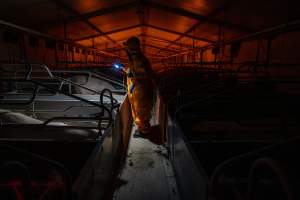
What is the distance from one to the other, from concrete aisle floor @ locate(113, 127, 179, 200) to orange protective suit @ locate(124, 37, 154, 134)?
68 cm

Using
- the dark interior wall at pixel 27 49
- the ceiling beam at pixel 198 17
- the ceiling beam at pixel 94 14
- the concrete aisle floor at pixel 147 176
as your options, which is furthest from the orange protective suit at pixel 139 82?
the ceiling beam at pixel 94 14

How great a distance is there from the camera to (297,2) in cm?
474

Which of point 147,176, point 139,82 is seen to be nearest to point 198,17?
point 139,82

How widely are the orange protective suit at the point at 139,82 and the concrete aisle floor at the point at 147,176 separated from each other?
0.68 metres

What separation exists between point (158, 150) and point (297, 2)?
396 centimetres

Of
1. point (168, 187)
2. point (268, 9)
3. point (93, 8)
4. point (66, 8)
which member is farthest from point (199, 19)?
point (168, 187)

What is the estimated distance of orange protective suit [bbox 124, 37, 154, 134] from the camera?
425cm

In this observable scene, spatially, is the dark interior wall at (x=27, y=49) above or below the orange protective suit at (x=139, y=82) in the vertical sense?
above

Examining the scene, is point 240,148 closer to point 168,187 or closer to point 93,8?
point 168,187

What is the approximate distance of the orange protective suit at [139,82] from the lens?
13.9 ft

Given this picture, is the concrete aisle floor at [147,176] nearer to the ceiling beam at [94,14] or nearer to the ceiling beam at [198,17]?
the ceiling beam at [198,17]

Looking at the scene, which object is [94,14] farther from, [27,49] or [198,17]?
[198,17]

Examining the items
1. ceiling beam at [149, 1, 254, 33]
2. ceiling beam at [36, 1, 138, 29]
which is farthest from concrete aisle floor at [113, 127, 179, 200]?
ceiling beam at [36, 1, 138, 29]

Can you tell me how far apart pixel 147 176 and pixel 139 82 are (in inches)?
70.6
